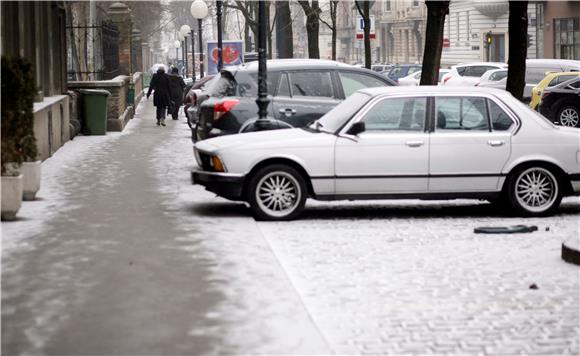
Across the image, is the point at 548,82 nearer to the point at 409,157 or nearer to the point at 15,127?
the point at 409,157

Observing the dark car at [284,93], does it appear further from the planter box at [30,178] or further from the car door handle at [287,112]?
the planter box at [30,178]

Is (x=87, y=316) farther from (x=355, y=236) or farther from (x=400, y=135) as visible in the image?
(x=400, y=135)

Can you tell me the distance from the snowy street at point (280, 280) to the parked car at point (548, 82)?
17437 millimetres

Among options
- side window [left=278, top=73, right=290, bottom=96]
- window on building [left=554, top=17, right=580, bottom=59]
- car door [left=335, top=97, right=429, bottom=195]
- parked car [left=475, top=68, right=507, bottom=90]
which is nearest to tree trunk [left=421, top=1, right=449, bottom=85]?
side window [left=278, top=73, right=290, bottom=96]

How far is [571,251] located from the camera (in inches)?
432

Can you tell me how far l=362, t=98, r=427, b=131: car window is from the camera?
1412cm

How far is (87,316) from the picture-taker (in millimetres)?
8562

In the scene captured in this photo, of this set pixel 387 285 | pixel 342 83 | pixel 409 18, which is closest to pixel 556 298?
pixel 387 285

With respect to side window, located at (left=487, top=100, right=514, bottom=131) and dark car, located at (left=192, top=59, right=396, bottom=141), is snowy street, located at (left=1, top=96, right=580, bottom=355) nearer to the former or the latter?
side window, located at (left=487, top=100, right=514, bottom=131)

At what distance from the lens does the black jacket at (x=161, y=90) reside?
3521cm

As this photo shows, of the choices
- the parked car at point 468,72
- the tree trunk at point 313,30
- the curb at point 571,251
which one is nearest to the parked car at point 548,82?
the parked car at point 468,72

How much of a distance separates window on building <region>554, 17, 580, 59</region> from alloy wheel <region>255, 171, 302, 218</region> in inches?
2063

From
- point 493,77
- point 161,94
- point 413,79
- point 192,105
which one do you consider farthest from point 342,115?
point 413,79

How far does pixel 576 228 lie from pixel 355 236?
2418 mm
